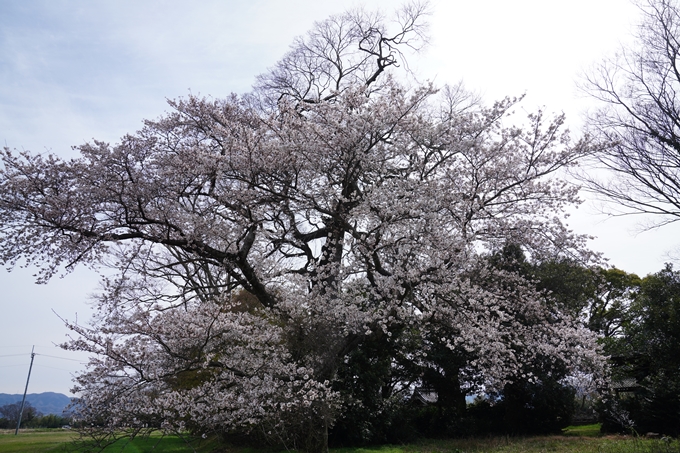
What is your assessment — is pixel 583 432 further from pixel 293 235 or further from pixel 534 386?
pixel 293 235

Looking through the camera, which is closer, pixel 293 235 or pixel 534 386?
pixel 293 235

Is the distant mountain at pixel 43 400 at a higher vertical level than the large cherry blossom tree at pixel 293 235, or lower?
lower

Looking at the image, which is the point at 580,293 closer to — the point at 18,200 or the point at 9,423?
the point at 18,200

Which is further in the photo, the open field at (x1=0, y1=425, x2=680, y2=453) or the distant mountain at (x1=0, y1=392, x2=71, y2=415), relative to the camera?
the distant mountain at (x1=0, y1=392, x2=71, y2=415)

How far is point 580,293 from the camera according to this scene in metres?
16.3

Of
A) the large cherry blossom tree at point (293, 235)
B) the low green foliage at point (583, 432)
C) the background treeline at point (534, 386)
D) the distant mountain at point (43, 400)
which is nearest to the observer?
the large cherry blossom tree at point (293, 235)

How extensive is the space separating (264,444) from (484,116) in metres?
9.26

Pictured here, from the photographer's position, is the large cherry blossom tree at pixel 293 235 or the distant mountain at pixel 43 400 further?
the distant mountain at pixel 43 400

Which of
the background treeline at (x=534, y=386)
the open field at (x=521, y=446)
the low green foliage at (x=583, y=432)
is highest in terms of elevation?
the background treeline at (x=534, y=386)

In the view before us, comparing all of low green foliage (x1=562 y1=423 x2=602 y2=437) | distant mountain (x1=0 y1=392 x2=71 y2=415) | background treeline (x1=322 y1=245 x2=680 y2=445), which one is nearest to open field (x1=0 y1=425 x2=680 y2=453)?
background treeline (x1=322 y1=245 x2=680 y2=445)

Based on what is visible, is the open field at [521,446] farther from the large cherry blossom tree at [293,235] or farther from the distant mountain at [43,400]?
the distant mountain at [43,400]

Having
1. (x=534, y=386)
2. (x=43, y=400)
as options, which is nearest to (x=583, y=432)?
(x=534, y=386)

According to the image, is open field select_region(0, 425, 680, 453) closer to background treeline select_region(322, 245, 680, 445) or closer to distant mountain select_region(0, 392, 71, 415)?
background treeline select_region(322, 245, 680, 445)

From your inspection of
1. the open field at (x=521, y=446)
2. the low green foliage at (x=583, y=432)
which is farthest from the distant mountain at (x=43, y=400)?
the low green foliage at (x=583, y=432)
